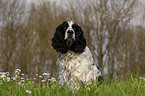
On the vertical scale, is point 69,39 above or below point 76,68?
above

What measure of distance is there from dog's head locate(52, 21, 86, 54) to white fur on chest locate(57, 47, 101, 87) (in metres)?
0.15

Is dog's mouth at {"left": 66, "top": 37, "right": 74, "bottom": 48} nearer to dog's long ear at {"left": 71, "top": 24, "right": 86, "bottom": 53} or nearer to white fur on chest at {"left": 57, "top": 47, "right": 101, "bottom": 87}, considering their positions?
dog's long ear at {"left": 71, "top": 24, "right": 86, "bottom": 53}

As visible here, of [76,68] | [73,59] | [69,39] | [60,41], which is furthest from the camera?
[60,41]

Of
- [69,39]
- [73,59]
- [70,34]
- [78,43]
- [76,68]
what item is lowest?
[76,68]

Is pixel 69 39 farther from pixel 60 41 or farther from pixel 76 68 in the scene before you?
pixel 76 68

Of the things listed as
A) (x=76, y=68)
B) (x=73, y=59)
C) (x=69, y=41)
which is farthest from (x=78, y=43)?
(x=76, y=68)

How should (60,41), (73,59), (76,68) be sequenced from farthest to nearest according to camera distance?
(60,41), (73,59), (76,68)

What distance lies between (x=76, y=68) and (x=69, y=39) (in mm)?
756

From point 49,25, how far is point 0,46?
4011 millimetres

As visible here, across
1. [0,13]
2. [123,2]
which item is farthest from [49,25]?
[123,2]

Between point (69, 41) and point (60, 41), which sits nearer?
point (69, 41)

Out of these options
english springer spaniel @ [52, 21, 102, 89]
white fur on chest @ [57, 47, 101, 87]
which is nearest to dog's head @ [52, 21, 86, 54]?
english springer spaniel @ [52, 21, 102, 89]

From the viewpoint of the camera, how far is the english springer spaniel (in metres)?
4.18

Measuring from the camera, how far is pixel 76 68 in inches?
166
